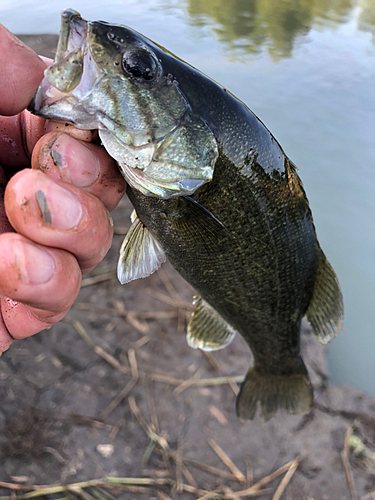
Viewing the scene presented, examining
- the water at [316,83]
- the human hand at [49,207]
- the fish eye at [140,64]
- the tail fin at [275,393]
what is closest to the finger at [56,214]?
the human hand at [49,207]

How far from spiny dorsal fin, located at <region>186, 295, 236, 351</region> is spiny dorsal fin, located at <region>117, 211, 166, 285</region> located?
57cm

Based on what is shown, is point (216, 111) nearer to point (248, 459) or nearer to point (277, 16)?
point (248, 459)

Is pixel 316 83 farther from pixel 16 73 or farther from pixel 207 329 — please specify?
pixel 16 73

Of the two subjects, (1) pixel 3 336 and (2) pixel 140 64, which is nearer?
(2) pixel 140 64

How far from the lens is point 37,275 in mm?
989

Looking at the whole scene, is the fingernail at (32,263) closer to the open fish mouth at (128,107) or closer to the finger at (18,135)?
the open fish mouth at (128,107)

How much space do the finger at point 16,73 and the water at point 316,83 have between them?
9.65 ft

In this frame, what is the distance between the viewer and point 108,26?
103cm

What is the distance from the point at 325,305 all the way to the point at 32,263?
4.32 feet

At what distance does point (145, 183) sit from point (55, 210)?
0.92ft

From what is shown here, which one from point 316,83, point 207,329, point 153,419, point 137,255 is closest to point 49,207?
point 137,255

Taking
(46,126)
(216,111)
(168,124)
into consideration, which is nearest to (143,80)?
(168,124)

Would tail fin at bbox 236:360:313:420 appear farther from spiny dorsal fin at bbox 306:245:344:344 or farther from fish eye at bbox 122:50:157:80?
fish eye at bbox 122:50:157:80

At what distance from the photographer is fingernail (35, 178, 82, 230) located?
3.24 ft
